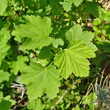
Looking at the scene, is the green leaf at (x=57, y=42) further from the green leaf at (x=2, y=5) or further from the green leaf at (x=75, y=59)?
the green leaf at (x=2, y=5)

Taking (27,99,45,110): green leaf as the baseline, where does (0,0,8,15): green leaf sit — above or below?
above

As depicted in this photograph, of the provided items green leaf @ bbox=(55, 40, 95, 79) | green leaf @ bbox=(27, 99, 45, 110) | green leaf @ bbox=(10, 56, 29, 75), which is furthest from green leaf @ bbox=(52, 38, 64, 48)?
Result: green leaf @ bbox=(27, 99, 45, 110)

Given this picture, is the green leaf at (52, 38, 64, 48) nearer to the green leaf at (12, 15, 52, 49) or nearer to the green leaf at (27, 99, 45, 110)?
the green leaf at (12, 15, 52, 49)

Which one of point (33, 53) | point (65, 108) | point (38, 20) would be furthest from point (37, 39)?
point (65, 108)

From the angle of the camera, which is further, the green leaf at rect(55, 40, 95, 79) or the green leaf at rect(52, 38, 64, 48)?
the green leaf at rect(52, 38, 64, 48)

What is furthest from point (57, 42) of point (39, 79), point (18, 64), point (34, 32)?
point (18, 64)

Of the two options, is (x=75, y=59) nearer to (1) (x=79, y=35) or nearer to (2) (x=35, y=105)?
(1) (x=79, y=35)

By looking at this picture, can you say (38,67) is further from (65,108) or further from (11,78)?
(65,108)

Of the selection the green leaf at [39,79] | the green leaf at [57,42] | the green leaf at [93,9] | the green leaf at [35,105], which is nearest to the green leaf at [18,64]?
the green leaf at [35,105]
